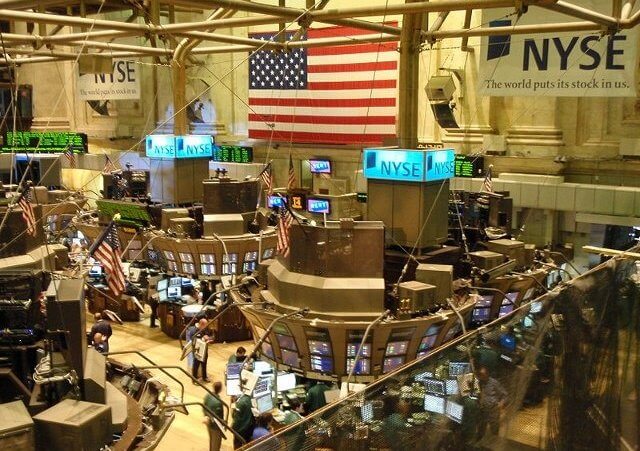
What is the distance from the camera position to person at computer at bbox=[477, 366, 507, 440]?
4051mm

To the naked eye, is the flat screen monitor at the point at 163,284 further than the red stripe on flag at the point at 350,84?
No

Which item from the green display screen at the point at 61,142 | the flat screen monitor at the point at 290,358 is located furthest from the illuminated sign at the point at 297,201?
the green display screen at the point at 61,142

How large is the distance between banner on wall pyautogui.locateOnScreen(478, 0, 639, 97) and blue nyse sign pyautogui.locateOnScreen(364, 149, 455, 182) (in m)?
3.65

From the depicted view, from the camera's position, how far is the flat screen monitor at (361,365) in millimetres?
11375

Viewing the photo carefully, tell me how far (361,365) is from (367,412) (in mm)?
8125

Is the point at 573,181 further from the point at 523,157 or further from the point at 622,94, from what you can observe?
the point at 622,94

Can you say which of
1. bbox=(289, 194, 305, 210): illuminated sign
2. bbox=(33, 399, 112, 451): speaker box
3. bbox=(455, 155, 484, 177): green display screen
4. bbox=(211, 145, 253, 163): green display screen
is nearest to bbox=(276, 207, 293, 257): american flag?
bbox=(33, 399, 112, 451): speaker box

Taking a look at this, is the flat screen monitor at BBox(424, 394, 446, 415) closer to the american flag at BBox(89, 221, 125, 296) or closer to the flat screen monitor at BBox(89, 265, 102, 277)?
the american flag at BBox(89, 221, 125, 296)

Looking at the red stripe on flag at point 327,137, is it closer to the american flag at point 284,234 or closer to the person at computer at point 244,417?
the american flag at point 284,234

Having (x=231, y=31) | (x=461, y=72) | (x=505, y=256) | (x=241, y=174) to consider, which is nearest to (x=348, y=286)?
(x=505, y=256)

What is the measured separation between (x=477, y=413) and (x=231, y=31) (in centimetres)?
2522

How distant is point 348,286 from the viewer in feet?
36.9

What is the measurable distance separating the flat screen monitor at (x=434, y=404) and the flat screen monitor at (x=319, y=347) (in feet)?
24.7

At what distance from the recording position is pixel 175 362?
16.6 meters
